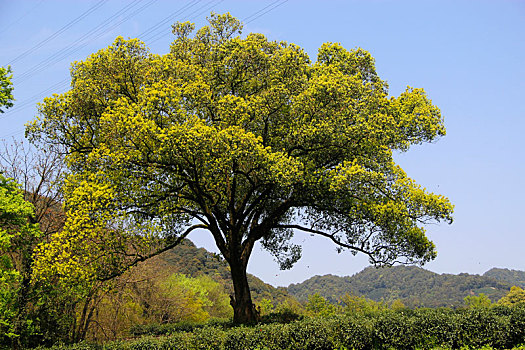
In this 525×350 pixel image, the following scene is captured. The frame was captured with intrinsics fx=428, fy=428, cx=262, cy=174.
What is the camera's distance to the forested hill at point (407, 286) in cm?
9769

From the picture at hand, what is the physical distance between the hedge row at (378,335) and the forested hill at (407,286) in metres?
83.9

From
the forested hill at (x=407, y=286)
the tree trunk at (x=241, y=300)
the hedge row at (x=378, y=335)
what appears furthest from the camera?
the forested hill at (x=407, y=286)

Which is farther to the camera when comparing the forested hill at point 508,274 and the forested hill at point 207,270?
the forested hill at point 508,274

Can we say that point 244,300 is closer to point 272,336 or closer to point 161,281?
point 272,336

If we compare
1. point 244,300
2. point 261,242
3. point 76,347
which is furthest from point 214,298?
point 76,347

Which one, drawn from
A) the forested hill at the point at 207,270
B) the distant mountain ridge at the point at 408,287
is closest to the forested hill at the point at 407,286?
the distant mountain ridge at the point at 408,287

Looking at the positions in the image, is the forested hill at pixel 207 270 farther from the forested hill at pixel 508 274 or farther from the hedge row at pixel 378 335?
the forested hill at pixel 508 274

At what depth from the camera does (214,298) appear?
146 ft

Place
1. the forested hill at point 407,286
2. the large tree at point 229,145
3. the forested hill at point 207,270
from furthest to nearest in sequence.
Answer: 1. the forested hill at point 407,286
2. the forested hill at point 207,270
3. the large tree at point 229,145

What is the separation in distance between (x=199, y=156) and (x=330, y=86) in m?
5.20

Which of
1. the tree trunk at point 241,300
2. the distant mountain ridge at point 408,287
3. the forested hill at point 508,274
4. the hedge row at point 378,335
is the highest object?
the forested hill at point 508,274

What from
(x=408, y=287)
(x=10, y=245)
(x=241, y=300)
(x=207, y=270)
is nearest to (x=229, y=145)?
(x=241, y=300)

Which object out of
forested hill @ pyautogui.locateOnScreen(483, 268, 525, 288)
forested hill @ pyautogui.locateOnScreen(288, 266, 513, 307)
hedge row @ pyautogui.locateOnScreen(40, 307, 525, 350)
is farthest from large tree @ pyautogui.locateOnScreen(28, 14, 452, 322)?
forested hill @ pyautogui.locateOnScreen(483, 268, 525, 288)

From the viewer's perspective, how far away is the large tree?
47.3 feet
